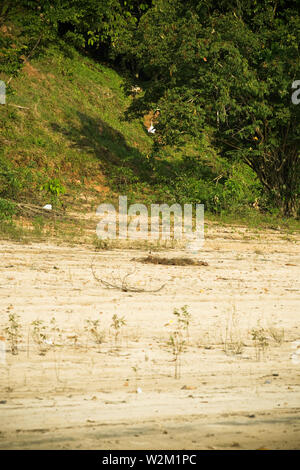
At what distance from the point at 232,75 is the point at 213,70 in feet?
1.53

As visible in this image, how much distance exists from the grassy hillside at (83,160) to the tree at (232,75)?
1039 mm

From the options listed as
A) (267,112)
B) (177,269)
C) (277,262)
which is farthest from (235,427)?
(267,112)

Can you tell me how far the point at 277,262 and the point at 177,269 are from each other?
1802 millimetres

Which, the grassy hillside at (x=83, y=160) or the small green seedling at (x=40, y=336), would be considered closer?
the small green seedling at (x=40, y=336)

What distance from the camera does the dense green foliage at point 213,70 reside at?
1281cm

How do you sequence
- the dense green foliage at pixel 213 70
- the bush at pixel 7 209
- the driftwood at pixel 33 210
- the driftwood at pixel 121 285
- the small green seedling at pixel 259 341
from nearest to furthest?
1. the small green seedling at pixel 259 341
2. the driftwood at pixel 121 285
3. the bush at pixel 7 209
4. the driftwood at pixel 33 210
5. the dense green foliage at pixel 213 70

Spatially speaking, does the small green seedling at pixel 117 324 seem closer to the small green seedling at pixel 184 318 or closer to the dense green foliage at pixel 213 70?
the small green seedling at pixel 184 318

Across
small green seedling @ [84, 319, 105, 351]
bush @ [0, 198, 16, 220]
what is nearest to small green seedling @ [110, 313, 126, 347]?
small green seedling @ [84, 319, 105, 351]

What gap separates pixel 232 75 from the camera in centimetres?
1308

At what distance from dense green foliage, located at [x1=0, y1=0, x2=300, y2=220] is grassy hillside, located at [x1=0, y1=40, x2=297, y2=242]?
0.38 ft

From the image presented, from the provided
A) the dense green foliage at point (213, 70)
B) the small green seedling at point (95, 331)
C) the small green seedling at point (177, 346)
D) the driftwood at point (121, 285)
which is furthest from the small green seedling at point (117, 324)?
the dense green foliage at point (213, 70)

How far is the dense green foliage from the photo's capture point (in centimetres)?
1281
